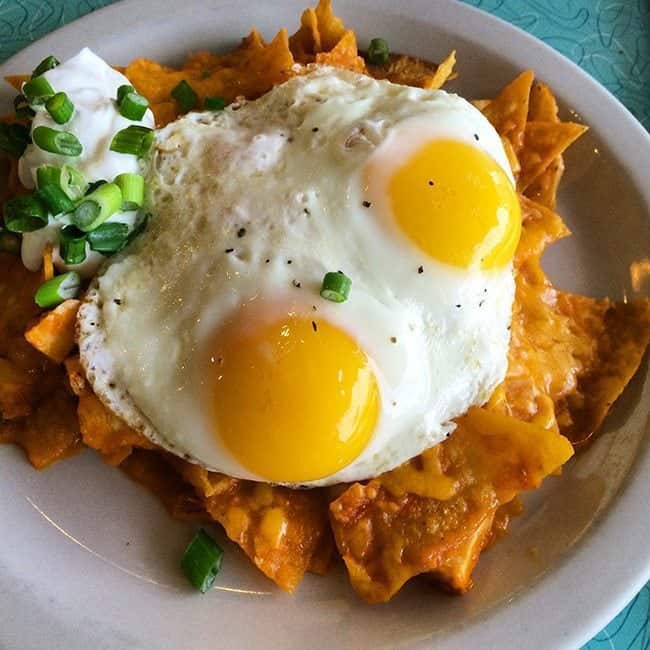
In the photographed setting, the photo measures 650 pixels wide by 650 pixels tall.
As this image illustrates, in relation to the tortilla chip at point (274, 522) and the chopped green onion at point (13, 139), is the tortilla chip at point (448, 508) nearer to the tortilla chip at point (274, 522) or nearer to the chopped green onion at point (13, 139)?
the tortilla chip at point (274, 522)

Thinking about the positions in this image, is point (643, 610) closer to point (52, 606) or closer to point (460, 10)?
point (52, 606)

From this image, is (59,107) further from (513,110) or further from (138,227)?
(513,110)

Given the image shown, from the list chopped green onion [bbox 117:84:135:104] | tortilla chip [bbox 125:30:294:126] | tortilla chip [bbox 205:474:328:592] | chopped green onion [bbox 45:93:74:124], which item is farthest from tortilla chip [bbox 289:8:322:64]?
tortilla chip [bbox 205:474:328:592]

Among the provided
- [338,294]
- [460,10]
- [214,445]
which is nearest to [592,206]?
[460,10]

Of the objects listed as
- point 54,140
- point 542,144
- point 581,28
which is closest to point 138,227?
point 54,140

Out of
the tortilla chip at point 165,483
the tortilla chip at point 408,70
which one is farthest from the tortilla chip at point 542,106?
the tortilla chip at point 165,483

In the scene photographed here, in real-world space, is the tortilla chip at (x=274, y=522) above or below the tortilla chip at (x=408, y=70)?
below
